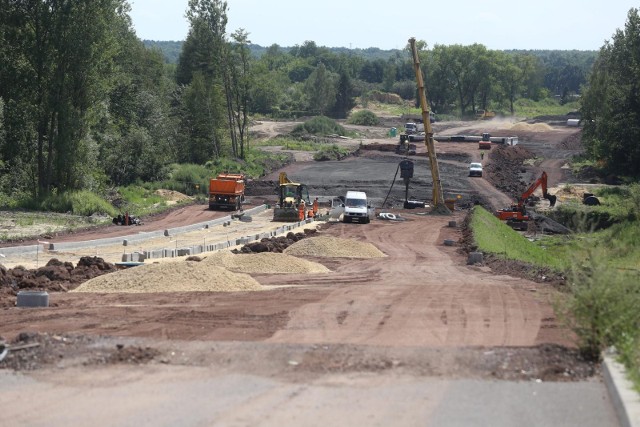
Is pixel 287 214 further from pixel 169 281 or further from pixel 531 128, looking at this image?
pixel 531 128

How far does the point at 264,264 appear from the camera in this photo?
31062 millimetres

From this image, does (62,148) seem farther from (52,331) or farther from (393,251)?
(52,331)

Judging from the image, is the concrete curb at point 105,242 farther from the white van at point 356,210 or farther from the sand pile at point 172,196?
the sand pile at point 172,196

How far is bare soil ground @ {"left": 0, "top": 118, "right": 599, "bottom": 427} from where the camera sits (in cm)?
→ 1492

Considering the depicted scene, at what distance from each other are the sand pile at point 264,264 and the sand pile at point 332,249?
511 centimetres

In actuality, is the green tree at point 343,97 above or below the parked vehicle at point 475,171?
above

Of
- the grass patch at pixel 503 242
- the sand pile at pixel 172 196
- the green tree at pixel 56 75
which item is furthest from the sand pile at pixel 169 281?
the sand pile at pixel 172 196

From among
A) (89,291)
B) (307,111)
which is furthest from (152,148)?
(307,111)

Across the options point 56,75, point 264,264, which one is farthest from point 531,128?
point 264,264

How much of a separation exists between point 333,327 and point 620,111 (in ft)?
219

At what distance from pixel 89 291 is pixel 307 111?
470 feet

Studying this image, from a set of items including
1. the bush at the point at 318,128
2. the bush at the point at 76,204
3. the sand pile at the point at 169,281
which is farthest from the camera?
the bush at the point at 318,128

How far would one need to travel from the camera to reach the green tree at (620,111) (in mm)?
78500

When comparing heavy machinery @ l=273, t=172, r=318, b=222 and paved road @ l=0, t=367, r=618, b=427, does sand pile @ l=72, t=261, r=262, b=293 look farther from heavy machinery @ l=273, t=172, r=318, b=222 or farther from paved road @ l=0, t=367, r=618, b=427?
heavy machinery @ l=273, t=172, r=318, b=222
